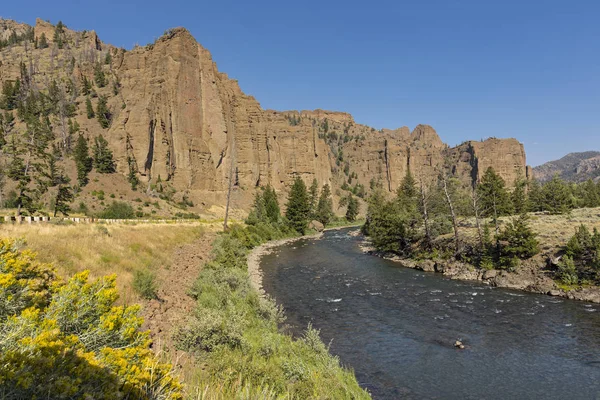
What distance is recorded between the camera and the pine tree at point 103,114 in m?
80.0

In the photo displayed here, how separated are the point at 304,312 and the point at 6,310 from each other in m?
15.9

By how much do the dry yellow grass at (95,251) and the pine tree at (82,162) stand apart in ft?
154

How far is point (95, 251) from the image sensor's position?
610 inches

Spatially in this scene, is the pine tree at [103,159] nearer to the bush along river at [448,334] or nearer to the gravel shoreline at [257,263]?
the gravel shoreline at [257,263]

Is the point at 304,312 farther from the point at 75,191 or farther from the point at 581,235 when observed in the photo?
the point at 75,191

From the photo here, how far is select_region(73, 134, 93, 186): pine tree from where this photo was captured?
205 feet

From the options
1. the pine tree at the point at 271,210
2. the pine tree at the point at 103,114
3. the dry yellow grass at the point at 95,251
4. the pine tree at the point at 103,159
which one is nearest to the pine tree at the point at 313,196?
the pine tree at the point at 271,210

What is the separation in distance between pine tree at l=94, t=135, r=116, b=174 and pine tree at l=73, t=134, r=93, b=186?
4.43 feet

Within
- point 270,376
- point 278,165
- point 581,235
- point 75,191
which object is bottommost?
point 270,376

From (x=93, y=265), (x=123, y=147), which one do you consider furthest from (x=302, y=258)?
(x=123, y=147)

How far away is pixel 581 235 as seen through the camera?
2419 cm

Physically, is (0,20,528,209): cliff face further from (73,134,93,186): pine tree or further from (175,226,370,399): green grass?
(175,226,370,399): green grass

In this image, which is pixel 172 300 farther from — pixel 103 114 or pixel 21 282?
pixel 103 114

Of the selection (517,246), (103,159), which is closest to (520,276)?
(517,246)
